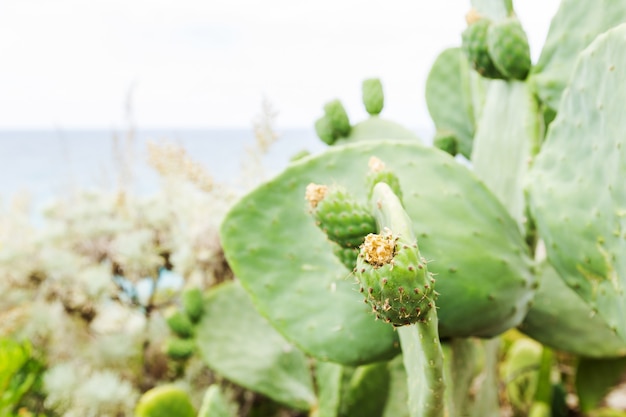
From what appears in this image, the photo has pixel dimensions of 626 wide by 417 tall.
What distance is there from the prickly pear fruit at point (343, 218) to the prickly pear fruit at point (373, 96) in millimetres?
465

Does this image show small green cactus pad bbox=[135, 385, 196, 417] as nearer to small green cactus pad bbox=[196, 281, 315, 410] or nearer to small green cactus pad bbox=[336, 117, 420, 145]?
small green cactus pad bbox=[196, 281, 315, 410]

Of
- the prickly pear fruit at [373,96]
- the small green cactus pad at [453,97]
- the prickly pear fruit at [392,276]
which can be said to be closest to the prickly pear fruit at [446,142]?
the small green cactus pad at [453,97]

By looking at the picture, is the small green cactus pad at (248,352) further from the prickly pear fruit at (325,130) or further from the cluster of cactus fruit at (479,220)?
the prickly pear fruit at (325,130)

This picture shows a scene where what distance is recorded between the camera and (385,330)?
806 mm

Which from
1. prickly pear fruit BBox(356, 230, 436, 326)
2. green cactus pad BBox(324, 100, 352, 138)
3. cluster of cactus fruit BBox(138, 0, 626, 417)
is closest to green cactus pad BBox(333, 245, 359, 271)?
cluster of cactus fruit BBox(138, 0, 626, 417)

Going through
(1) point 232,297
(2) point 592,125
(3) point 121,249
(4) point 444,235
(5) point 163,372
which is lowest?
(5) point 163,372

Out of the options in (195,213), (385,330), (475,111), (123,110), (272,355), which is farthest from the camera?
(123,110)

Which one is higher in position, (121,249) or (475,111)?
(475,111)

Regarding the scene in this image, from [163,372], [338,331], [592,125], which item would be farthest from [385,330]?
[163,372]

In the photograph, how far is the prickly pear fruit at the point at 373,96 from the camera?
1.04m

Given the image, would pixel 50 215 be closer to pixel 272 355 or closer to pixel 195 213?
pixel 195 213

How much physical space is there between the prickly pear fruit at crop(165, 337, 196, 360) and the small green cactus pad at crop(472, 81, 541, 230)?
0.72 metres

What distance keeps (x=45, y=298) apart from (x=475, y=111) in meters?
1.04

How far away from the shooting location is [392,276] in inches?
16.0
